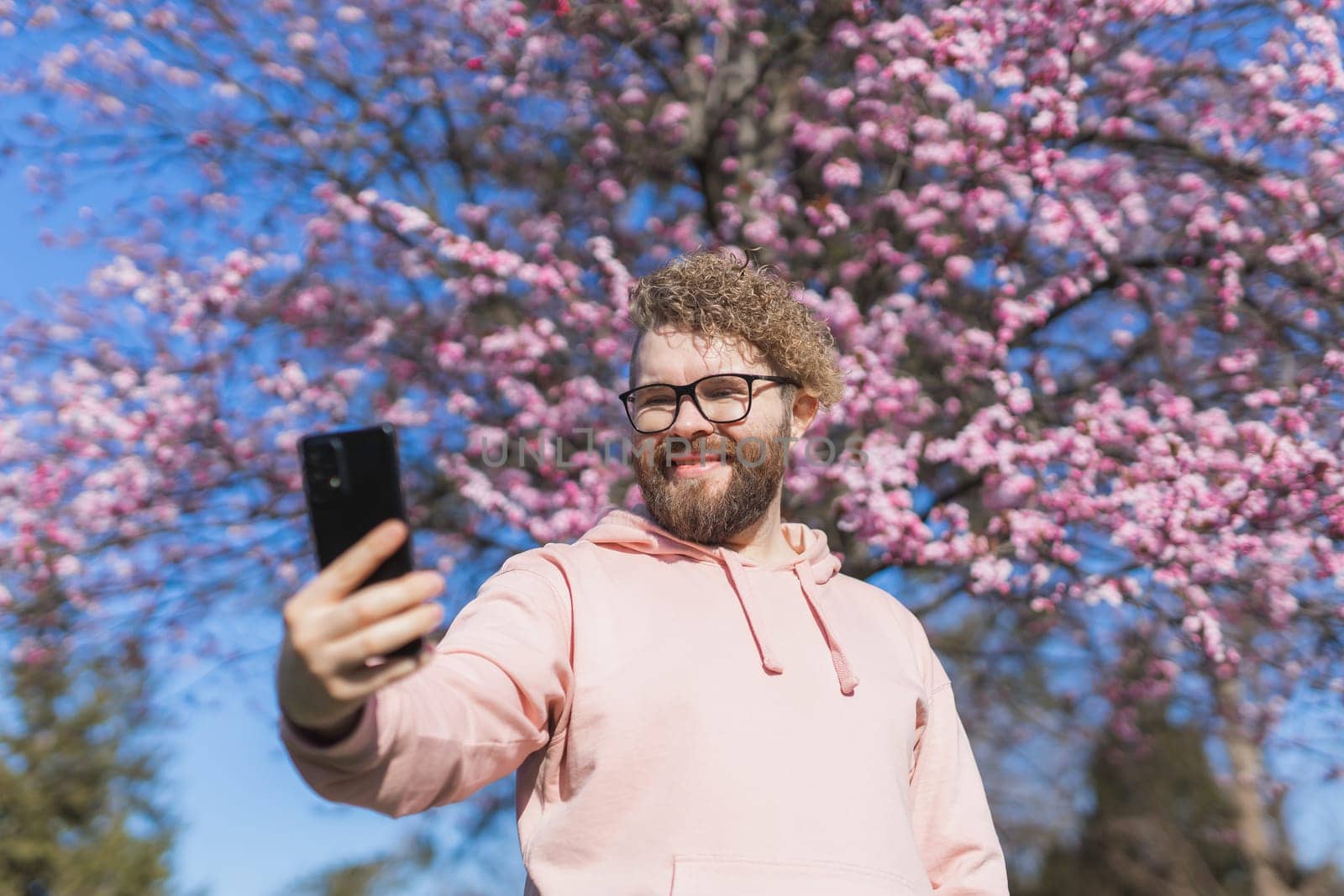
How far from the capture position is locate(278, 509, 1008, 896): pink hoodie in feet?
6.15

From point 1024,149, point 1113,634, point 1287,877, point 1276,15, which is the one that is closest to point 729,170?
point 1024,149

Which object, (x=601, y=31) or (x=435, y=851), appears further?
(x=435, y=851)

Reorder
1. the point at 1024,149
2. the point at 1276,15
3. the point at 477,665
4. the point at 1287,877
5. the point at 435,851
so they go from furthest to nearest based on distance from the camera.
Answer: the point at 1287,877 < the point at 435,851 < the point at 1276,15 < the point at 1024,149 < the point at 477,665

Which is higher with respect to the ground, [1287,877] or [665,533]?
[665,533]

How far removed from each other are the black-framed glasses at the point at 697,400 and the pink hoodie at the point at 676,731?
240mm

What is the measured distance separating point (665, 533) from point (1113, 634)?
7.20 metres

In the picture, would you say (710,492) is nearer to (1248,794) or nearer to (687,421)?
(687,421)

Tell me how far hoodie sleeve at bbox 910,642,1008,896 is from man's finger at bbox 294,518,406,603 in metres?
1.57

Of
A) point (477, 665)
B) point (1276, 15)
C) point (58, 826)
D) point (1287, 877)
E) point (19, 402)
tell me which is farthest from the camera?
point (58, 826)

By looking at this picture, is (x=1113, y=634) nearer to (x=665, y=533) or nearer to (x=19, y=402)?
(x=665, y=533)

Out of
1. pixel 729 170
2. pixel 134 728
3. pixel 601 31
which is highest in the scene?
pixel 601 31

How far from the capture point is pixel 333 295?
26.2 ft

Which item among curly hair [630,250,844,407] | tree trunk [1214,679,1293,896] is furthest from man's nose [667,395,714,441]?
tree trunk [1214,679,1293,896]

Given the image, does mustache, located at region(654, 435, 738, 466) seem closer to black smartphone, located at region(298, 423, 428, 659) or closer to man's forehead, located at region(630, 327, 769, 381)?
man's forehead, located at region(630, 327, 769, 381)
